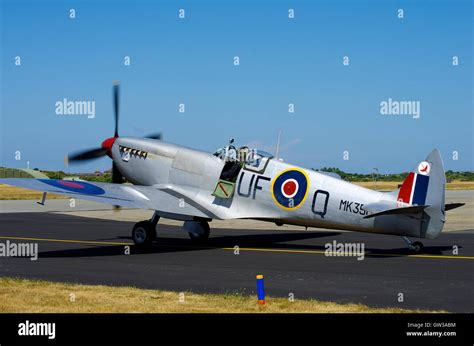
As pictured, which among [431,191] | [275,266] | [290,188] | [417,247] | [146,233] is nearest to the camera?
[431,191]

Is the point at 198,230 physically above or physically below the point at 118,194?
below

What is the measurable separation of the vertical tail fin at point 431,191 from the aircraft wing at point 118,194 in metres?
6.80

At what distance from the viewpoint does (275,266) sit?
61.8 feet

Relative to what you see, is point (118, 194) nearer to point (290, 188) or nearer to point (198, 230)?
point (198, 230)

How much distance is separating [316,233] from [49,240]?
34.0ft

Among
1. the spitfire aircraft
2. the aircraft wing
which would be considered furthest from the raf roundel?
the aircraft wing

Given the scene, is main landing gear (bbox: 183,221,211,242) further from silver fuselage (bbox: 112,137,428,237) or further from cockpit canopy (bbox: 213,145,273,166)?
cockpit canopy (bbox: 213,145,273,166)

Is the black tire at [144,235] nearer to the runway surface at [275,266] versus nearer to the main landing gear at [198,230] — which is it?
the runway surface at [275,266]

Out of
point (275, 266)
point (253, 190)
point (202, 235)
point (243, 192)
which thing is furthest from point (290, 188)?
point (202, 235)

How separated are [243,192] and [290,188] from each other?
1800 millimetres

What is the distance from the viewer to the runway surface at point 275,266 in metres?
14.7

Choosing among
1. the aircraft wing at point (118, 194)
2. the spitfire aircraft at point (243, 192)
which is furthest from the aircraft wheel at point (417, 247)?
the aircraft wing at point (118, 194)

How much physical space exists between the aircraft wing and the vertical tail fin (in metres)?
6.80
